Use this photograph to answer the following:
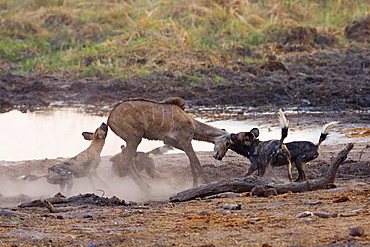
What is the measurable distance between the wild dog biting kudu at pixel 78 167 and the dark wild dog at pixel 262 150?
168 cm

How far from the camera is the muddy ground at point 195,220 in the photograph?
725 cm

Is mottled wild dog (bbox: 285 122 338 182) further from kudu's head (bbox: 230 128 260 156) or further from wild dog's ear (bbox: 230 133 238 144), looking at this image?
wild dog's ear (bbox: 230 133 238 144)

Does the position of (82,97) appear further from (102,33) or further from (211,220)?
(211,220)

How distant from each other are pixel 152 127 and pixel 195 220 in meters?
4.17

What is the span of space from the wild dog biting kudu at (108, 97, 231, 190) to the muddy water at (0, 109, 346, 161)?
2.45 m

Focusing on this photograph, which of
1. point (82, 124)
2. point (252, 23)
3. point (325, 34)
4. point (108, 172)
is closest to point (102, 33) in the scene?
point (252, 23)

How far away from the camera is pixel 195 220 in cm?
831

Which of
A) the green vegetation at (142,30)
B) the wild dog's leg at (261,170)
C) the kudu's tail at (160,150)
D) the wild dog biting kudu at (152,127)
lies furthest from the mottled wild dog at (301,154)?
the green vegetation at (142,30)

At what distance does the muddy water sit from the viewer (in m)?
15.1

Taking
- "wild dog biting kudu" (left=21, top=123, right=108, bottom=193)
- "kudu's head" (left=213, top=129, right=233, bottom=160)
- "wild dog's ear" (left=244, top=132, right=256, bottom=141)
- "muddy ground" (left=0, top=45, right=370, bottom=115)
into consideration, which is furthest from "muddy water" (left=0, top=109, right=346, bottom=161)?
"wild dog's ear" (left=244, top=132, right=256, bottom=141)

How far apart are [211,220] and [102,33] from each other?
18527 mm

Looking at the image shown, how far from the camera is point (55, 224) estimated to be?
338 inches

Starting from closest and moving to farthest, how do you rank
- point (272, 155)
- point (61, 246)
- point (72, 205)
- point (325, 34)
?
point (61, 246) → point (72, 205) → point (272, 155) → point (325, 34)

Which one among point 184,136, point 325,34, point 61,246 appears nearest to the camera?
point 61,246
